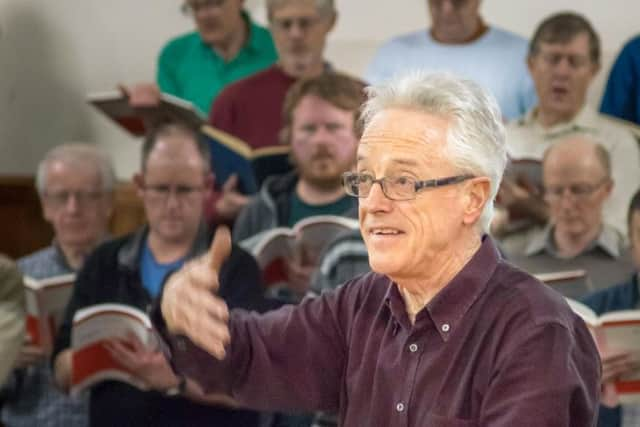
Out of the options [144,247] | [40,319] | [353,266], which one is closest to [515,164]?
[353,266]

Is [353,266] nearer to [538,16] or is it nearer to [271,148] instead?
[271,148]

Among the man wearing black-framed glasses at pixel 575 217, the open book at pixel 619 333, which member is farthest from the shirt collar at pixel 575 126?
the open book at pixel 619 333

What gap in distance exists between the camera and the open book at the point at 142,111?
149 inches

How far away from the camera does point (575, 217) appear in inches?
128

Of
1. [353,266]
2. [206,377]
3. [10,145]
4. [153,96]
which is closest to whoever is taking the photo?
[206,377]

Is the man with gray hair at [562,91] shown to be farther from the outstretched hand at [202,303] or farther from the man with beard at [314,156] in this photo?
the outstretched hand at [202,303]

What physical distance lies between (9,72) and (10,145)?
313 millimetres

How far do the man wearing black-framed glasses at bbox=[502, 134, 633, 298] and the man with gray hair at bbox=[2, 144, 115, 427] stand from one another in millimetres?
1284

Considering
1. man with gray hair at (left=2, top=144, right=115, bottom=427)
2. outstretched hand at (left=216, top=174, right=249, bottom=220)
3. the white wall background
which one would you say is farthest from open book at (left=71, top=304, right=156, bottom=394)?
the white wall background

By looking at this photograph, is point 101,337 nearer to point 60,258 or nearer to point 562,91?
point 60,258

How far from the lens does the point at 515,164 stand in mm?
3391

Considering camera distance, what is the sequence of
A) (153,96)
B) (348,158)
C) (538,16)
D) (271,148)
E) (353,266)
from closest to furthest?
(353,266), (348,158), (271,148), (153,96), (538,16)

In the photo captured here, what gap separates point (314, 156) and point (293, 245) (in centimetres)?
27

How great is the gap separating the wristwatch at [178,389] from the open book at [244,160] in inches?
30.2
